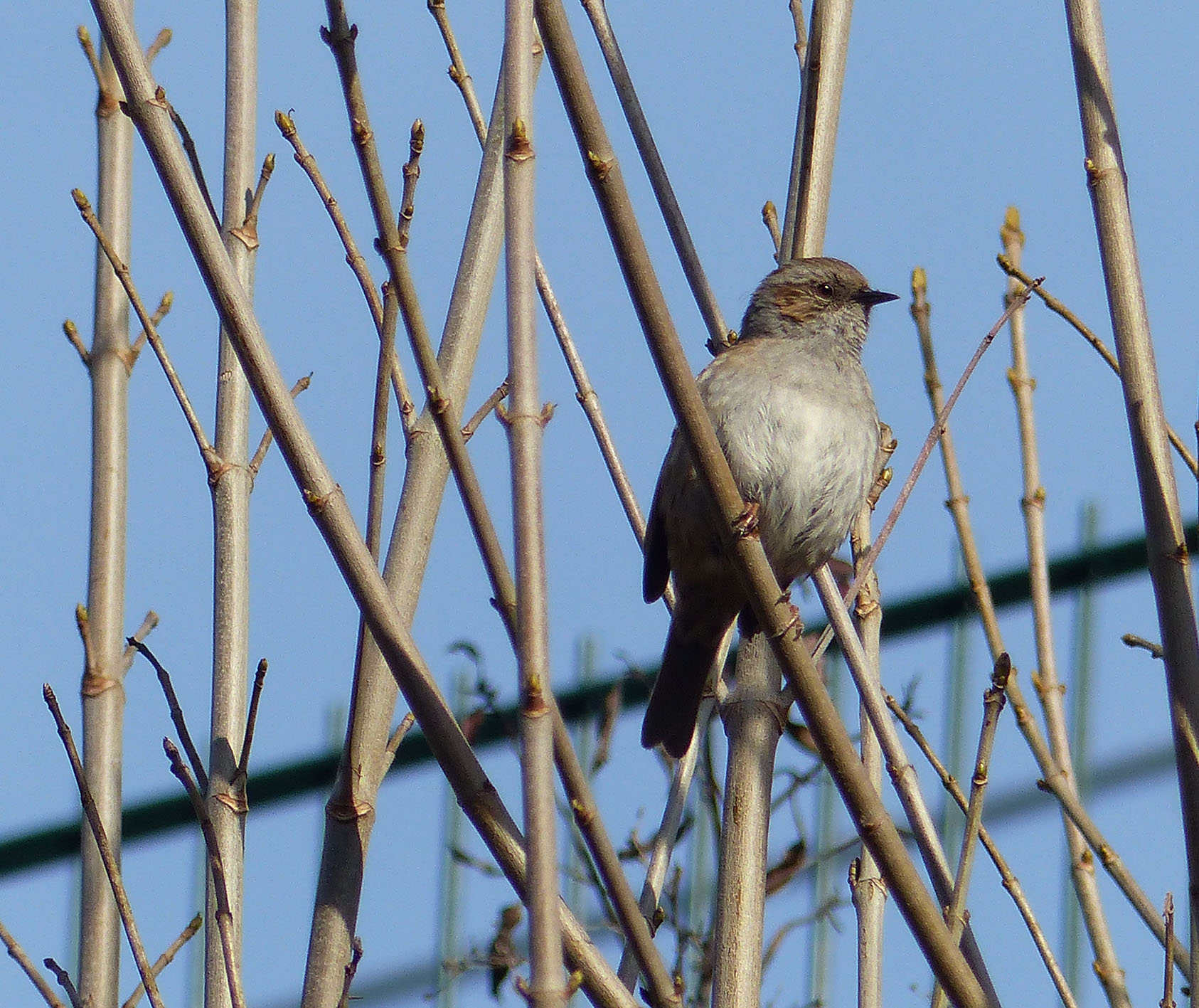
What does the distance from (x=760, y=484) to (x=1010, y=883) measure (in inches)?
57.6

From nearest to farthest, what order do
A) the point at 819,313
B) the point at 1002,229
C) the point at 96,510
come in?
the point at 96,510 → the point at 1002,229 → the point at 819,313

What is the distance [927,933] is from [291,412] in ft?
3.64

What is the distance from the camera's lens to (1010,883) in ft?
8.89

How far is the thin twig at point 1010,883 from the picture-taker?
2.55 m

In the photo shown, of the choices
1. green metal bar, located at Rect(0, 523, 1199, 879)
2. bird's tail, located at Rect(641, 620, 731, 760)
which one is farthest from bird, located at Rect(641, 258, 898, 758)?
green metal bar, located at Rect(0, 523, 1199, 879)

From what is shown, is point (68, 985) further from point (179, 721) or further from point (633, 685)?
point (633, 685)

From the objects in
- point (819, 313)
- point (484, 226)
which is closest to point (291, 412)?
point (484, 226)

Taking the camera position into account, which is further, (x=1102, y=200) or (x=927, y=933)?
(x=1102, y=200)

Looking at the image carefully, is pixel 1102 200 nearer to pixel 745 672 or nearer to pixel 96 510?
pixel 745 672

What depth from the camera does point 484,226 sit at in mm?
2816

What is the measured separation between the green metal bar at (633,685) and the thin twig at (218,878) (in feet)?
9.67

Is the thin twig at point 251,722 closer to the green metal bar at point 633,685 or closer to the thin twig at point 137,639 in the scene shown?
the thin twig at point 137,639

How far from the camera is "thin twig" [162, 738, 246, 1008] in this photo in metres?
2.10

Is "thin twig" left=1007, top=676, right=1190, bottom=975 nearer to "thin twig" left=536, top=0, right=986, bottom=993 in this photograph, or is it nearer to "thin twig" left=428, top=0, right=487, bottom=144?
"thin twig" left=536, top=0, right=986, bottom=993
